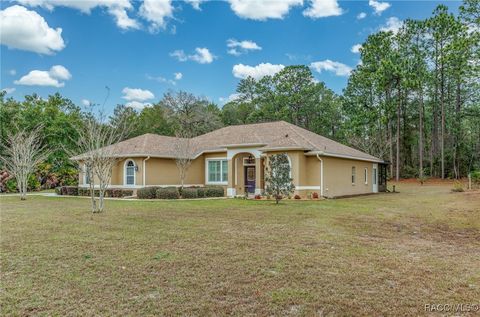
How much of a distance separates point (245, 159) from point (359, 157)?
25.6 ft

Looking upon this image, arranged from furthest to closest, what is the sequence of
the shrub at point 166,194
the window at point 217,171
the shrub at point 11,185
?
1. the shrub at point 11,185
2. the window at point 217,171
3. the shrub at point 166,194

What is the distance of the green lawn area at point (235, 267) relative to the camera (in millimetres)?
4395

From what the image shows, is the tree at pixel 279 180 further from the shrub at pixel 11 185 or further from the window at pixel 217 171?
the shrub at pixel 11 185

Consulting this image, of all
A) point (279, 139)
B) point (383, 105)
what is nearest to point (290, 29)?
point (279, 139)

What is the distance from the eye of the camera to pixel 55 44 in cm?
1983

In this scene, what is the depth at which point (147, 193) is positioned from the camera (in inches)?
808

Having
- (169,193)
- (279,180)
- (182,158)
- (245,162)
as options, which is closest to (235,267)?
(279,180)

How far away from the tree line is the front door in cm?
1344

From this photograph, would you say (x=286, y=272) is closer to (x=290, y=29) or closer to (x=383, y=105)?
(x=290, y=29)

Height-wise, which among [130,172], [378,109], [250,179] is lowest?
[250,179]

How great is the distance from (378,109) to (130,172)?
31004 mm

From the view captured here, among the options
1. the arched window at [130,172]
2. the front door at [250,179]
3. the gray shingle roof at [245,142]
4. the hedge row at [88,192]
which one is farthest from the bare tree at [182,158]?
the front door at [250,179]

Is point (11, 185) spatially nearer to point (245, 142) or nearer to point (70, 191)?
point (70, 191)

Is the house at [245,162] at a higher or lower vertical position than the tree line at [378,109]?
lower
